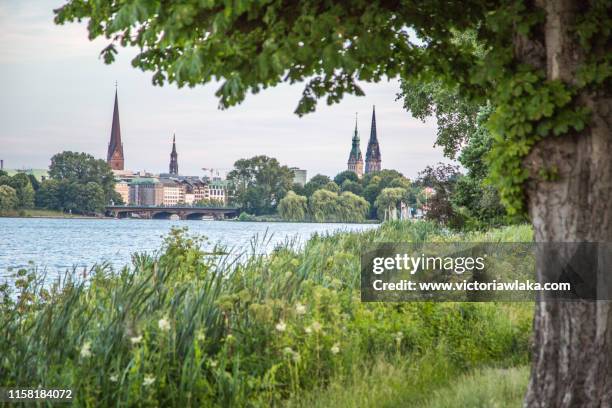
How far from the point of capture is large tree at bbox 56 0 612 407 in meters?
4.39

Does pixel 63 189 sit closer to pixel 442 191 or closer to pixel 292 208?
pixel 292 208

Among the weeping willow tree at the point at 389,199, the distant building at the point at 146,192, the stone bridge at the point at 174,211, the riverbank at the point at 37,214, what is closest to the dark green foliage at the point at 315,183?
the stone bridge at the point at 174,211

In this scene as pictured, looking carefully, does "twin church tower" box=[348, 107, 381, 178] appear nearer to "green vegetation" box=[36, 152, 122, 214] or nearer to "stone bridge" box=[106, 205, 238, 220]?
"stone bridge" box=[106, 205, 238, 220]

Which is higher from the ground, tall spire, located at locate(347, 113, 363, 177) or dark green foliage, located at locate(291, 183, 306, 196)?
tall spire, located at locate(347, 113, 363, 177)

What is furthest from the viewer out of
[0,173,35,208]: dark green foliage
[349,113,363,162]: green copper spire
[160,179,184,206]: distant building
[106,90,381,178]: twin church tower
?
[349,113,363,162]: green copper spire

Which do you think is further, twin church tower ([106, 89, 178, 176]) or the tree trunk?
twin church tower ([106, 89, 178, 176])

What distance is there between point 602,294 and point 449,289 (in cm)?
378

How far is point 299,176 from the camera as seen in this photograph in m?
131

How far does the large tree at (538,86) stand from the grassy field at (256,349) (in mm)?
792

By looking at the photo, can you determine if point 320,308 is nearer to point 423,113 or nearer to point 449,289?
point 449,289

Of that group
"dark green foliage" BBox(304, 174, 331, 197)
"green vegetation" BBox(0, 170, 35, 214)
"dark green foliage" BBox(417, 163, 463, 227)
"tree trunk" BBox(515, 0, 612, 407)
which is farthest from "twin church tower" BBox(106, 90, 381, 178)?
"tree trunk" BBox(515, 0, 612, 407)

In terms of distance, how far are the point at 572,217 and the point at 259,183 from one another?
113905 millimetres

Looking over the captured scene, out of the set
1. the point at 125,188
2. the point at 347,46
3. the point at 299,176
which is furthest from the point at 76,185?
the point at 347,46

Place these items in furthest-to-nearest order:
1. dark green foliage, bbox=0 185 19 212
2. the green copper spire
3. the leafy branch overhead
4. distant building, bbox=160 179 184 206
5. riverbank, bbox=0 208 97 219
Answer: the green copper spire
distant building, bbox=160 179 184 206
riverbank, bbox=0 208 97 219
dark green foliage, bbox=0 185 19 212
the leafy branch overhead
